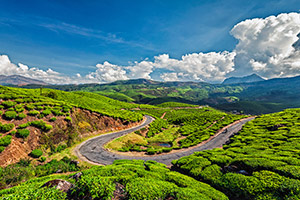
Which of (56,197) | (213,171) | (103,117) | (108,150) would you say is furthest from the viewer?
(103,117)

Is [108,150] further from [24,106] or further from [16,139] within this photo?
[24,106]

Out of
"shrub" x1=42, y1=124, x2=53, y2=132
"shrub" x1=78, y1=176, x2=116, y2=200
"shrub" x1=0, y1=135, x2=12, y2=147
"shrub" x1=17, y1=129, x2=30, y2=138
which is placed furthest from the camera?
"shrub" x1=42, y1=124, x2=53, y2=132

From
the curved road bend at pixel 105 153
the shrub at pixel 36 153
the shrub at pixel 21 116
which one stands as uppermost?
the shrub at pixel 21 116

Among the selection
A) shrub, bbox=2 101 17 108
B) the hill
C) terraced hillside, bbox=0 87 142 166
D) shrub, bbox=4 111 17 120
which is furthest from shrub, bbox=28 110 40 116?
the hill

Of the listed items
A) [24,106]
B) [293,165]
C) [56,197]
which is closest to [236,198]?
[293,165]

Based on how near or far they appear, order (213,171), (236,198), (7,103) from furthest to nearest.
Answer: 1. (7,103)
2. (213,171)
3. (236,198)

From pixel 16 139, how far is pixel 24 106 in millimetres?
9784

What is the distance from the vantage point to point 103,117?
46.6 metres

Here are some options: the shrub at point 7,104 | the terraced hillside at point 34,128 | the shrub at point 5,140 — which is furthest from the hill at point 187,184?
the shrub at point 7,104

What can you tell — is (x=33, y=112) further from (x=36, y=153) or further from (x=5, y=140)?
(x=36, y=153)

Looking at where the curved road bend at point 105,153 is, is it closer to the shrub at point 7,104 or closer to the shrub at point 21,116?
the shrub at point 21,116

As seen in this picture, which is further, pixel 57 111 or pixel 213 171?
pixel 57 111

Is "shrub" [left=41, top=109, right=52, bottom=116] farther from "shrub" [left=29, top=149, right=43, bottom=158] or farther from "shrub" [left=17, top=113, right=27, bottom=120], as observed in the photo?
"shrub" [left=29, top=149, right=43, bottom=158]

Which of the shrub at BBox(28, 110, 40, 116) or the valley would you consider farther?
the shrub at BBox(28, 110, 40, 116)
